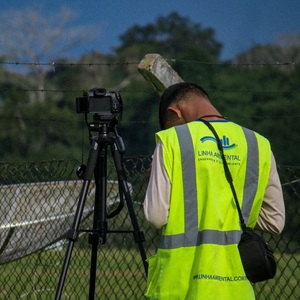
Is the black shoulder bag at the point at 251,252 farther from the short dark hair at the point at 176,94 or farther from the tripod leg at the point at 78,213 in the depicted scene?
the tripod leg at the point at 78,213

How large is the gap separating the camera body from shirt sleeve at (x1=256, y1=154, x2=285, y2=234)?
4.34 feet

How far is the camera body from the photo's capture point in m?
5.39

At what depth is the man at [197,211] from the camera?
4.03 metres

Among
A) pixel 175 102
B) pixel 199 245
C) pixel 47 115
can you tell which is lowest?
pixel 47 115

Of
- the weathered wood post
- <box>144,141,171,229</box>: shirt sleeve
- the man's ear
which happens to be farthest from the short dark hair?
the weathered wood post

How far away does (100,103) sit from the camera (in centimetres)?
542

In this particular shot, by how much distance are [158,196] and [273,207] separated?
53 centimetres

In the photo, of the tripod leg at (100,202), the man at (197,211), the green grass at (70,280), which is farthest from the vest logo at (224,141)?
the green grass at (70,280)

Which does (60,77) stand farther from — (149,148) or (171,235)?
(171,235)

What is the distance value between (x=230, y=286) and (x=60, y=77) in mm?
16908

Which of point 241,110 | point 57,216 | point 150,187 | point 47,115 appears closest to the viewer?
point 150,187

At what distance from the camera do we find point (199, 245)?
406cm

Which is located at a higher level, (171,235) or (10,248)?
(171,235)

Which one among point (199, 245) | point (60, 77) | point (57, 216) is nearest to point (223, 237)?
point (199, 245)
